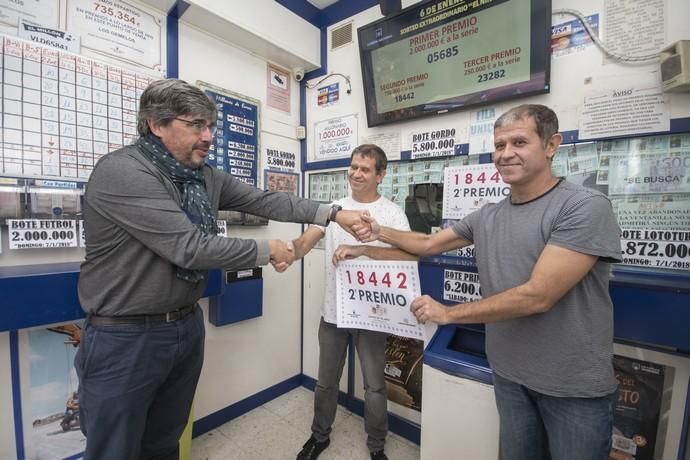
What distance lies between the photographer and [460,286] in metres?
1.89

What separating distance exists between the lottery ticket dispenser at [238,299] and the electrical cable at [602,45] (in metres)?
2.37

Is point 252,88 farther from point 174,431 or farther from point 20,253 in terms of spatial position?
point 174,431

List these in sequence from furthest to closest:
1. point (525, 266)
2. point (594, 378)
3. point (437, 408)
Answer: point (437, 408), point (525, 266), point (594, 378)

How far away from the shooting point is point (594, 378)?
995mm

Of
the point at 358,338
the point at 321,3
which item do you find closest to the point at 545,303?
the point at 358,338

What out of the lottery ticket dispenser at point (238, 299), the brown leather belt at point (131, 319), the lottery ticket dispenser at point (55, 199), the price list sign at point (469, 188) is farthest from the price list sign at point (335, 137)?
the brown leather belt at point (131, 319)

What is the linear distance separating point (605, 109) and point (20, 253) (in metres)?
2.85

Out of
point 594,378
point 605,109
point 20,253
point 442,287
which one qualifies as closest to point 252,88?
point 20,253

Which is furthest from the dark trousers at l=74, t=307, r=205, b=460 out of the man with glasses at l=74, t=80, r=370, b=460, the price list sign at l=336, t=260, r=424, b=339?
the price list sign at l=336, t=260, r=424, b=339

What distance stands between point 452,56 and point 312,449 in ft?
8.26

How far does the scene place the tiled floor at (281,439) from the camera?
2.02 meters

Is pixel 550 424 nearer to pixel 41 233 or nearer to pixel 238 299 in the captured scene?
pixel 238 299

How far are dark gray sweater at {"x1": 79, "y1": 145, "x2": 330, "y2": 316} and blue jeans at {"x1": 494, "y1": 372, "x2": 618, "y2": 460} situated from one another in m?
1.15

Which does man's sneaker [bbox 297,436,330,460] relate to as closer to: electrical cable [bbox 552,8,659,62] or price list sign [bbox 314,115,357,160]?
price list sign [bbox 314,115,357,160]
